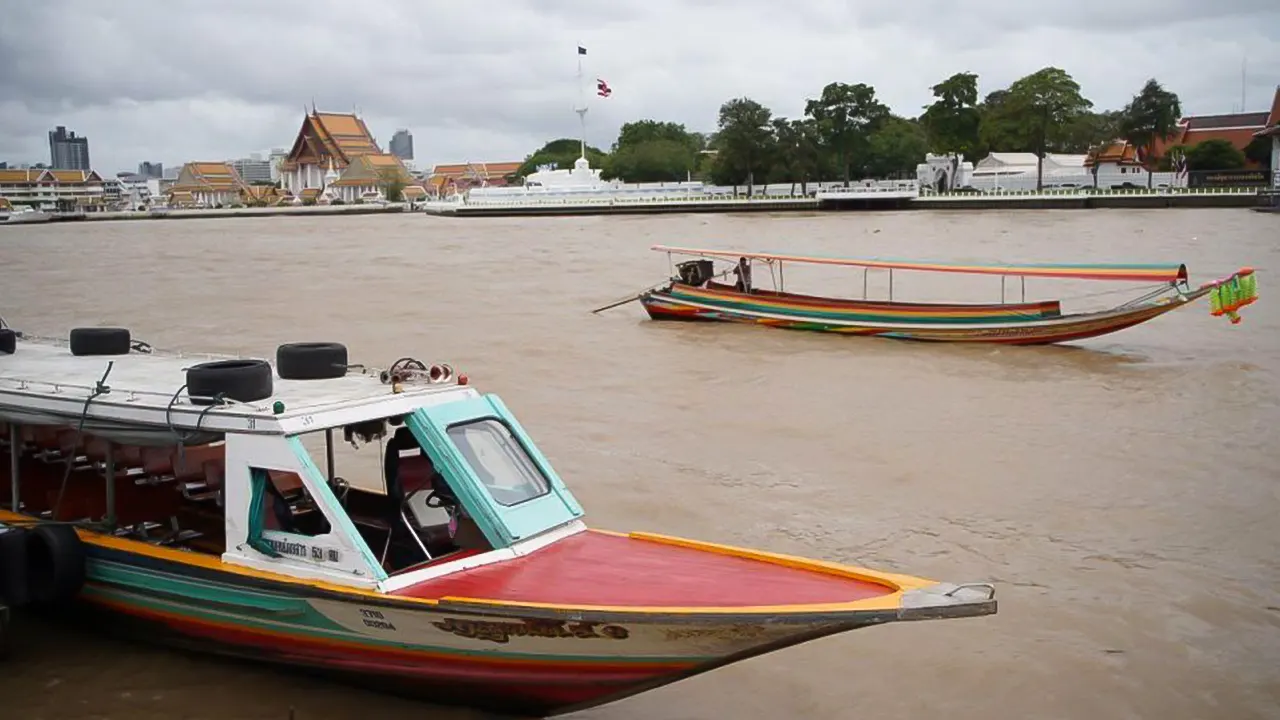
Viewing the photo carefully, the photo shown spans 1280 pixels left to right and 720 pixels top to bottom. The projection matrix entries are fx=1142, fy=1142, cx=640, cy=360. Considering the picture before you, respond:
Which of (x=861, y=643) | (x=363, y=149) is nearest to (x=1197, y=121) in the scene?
(x=363, y=149)

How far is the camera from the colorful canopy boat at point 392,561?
4.48 meters

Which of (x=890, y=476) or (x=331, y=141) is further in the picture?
(x=331, y=141)

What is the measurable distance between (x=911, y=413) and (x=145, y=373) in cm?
811

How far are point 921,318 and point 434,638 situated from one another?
44.0ft

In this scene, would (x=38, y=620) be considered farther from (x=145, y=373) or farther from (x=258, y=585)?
(x=258, y=585)

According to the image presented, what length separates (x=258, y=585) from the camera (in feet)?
17.1

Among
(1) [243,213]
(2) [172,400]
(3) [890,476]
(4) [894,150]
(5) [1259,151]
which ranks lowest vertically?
(3) [890,476]

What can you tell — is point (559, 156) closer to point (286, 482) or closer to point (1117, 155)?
point (1117, 155)

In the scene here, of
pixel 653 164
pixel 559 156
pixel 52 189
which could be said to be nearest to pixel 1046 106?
pixel 653 164

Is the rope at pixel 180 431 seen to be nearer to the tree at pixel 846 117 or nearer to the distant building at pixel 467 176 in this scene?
the tree at pixel 846 117

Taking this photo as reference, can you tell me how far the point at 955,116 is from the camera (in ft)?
246

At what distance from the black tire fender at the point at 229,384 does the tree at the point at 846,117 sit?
70.9 meters

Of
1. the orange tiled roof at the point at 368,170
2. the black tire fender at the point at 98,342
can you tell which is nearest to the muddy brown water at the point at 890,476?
the black tire fender at the point at 98,342

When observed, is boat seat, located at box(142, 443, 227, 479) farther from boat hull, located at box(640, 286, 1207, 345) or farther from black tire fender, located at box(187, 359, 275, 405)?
boat hull, located at box(640, 286, 1207, 345)
